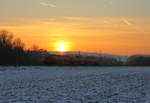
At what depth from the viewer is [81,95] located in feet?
60.5

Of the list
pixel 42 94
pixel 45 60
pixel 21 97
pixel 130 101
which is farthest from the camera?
pixel 45 60

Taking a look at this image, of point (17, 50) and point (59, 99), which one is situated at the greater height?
point (17, 50)

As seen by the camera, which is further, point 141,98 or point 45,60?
point 45,60

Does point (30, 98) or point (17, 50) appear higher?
point (17, 50)

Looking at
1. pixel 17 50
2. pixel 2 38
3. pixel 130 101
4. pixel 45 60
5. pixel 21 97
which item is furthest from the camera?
pixel 2 38

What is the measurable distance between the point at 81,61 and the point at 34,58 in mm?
15266

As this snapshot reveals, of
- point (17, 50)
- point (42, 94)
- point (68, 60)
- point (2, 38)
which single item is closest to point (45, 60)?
point (68, 60)

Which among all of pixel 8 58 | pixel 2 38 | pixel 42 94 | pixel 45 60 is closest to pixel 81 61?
pixel 45 60

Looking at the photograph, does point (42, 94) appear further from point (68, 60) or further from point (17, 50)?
point (17, 50)

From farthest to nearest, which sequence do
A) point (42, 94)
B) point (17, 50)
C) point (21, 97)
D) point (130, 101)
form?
1. point (17, 50)
2. point (42, 94)
3. point (21, 97)
4. point (130, 101)

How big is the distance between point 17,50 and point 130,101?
206 ft

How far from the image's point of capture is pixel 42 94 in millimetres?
18797

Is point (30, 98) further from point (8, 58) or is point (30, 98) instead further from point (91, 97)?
point (8, 58)

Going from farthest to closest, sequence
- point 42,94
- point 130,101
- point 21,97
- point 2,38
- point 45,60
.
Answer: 1. point 2,38
2. point 45,60
3. point 42,94
4. point 21,97
5. point 130,101
